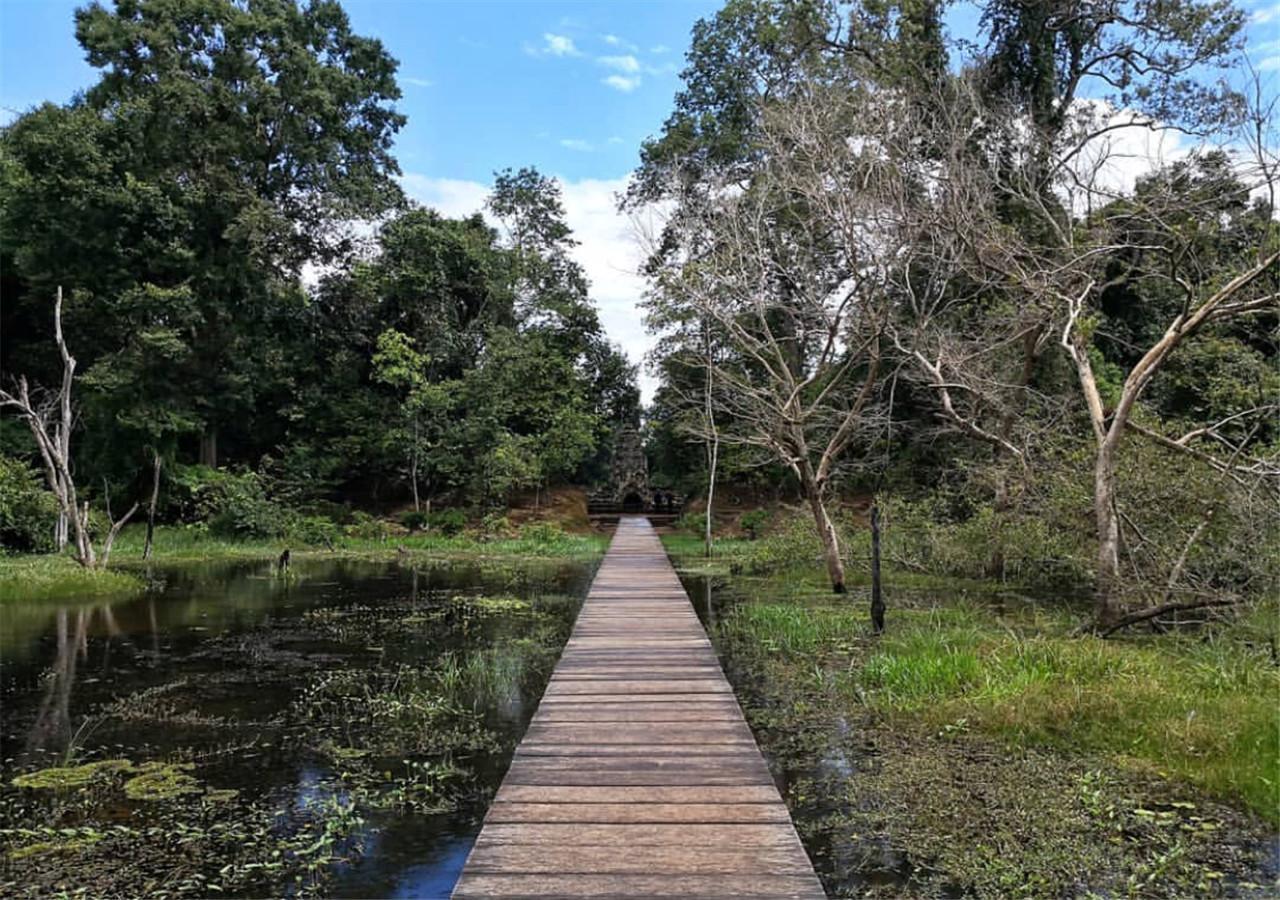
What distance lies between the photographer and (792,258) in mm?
11203

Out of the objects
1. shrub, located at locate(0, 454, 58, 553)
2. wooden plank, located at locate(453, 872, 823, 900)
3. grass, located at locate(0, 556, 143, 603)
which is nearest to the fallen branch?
wooden plank, located at locate(453, 872, 823, 900)

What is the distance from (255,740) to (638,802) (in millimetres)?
3115

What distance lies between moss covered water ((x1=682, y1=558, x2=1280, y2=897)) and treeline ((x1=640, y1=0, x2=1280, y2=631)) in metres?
1.30

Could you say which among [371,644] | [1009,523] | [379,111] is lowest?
[371,644]

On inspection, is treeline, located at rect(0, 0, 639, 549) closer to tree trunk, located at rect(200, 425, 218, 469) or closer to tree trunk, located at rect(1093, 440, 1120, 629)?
tree trunk, located at rect(200, 425, 218, 469)

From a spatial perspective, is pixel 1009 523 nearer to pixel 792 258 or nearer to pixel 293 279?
pixel 792 258

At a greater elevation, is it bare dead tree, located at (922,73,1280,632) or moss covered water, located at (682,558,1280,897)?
bare dead tree, located at (922,73,1280,632)

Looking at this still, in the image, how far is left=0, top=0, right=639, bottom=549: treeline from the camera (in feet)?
67.9

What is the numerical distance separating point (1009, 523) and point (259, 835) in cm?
859

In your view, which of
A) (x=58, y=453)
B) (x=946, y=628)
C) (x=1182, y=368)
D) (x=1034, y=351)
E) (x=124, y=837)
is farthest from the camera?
(x=1182, y=368)

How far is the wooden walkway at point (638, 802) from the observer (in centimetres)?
275

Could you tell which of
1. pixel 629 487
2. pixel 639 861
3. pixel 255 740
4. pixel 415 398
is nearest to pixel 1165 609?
pixel 639 861

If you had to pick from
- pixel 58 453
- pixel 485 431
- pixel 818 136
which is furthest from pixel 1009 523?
pixel 485 431

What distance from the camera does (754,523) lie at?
2091 centimetres
